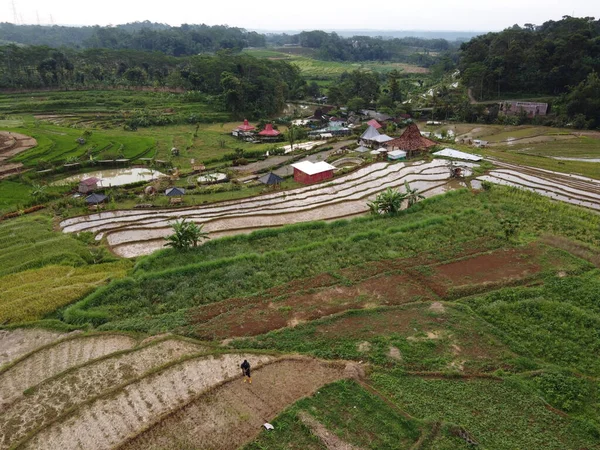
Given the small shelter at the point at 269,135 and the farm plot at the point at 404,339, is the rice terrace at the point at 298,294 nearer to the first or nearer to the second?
the farm plot at the point at 404,339

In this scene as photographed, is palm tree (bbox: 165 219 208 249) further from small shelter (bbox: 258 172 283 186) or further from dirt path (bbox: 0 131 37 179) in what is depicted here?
dirt path (bbox: 0 131 37 179)

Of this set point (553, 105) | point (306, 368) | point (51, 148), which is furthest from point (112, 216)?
point (553, 105)

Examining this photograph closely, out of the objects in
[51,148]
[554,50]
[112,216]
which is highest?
[554,50]

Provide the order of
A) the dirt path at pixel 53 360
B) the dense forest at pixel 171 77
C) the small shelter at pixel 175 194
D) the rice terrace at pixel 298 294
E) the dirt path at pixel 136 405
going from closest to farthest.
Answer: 1. the dirt path at pixel 136 405
2. the rice terrace at pixel 298 294
3. the dirt path at pixel 53 360
4. the small shelter at pixel 175 194
5. the dense forest at pixel 171 77

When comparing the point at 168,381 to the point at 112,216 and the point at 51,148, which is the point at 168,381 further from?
the point at 51,148

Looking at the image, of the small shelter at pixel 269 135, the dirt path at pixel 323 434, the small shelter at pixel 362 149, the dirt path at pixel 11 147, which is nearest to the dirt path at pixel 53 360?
the dirt path at pixel 323 434

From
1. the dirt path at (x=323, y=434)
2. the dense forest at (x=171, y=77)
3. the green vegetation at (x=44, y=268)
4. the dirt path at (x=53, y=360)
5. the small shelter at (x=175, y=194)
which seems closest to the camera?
the dirt path at (x=323, y=434)
